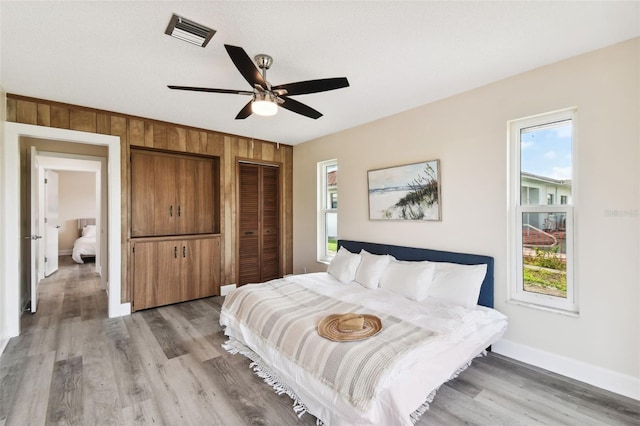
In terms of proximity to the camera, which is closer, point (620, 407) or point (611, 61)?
point (620, 407)

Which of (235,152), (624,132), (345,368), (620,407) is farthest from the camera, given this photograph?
(235,152)

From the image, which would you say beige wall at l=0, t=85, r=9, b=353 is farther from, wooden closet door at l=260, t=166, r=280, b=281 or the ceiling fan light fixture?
wooden closet door at l=260, t=166, r=280, b=281

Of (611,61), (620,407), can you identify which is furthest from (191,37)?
(620,407)

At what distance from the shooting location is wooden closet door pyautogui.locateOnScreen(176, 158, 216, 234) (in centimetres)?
442

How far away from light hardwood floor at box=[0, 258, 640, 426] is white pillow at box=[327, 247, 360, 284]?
1438 millimetres

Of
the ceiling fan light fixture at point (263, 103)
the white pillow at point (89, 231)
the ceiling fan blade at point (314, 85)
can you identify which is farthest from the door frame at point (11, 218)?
the white pillow at point (89, 231)

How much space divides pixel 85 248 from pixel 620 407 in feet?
30.7

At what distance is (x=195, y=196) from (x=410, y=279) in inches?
136

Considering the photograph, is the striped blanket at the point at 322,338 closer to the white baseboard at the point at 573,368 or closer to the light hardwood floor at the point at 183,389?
the light hardwood floor at the point at 183,389

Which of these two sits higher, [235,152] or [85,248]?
[235,152]

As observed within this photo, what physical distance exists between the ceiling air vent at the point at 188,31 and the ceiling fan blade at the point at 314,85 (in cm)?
57

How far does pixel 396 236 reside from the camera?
12.1 feet

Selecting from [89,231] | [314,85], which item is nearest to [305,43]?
[314,85]

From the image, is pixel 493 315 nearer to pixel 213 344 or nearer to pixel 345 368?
pixel 345 368
